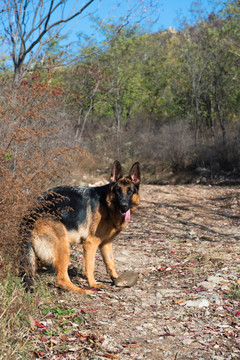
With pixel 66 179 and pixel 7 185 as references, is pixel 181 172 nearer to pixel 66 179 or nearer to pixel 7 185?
pixel 66 179

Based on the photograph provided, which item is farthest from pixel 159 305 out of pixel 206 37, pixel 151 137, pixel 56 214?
pixel 206 37

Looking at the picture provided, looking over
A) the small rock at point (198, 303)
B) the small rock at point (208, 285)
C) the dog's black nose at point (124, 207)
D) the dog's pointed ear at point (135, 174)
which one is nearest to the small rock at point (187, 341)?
the small rock at point (198, 303)

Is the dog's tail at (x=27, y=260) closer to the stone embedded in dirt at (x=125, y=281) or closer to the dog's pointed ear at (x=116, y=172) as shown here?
→ the stone embedded in dirt at (x=125, y=281)

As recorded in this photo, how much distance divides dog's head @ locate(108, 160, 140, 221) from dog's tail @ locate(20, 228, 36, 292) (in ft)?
4.58

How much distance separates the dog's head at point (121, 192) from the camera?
547 cm

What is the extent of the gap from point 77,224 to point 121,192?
812 mm

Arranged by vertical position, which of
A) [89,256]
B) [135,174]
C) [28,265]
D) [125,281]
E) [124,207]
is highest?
[135,174]

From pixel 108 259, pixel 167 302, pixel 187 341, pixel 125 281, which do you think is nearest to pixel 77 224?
pixel 108 259

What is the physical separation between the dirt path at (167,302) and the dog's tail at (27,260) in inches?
19.2

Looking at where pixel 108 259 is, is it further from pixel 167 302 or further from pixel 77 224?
pixel 167 302

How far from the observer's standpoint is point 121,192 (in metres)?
5.48

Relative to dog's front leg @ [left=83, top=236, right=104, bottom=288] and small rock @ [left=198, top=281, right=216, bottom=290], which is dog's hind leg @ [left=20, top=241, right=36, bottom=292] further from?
small rock @ [left=198, top=281, right=216, bottom=290]

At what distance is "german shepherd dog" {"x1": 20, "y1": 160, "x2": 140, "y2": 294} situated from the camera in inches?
191

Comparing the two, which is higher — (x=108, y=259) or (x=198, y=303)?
(x=108, y=259)
